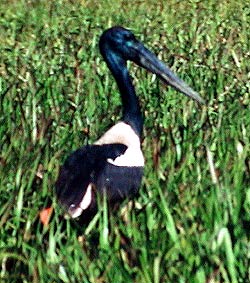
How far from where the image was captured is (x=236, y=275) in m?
3.03

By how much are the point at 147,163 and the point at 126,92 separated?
104cm

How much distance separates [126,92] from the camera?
5.30 m

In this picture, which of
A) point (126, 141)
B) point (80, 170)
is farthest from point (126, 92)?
point (80, 170)

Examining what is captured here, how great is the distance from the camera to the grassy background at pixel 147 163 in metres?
3.11

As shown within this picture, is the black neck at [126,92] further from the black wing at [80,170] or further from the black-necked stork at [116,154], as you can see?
the black wing at [80,170]

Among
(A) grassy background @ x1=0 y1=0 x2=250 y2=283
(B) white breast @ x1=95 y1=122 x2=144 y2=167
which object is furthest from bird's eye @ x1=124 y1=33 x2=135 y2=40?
(B) white breast @ x1=95 y1=122 x2=144 y2=167

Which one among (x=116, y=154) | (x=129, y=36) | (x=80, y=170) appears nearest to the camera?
(x=80, y=170)

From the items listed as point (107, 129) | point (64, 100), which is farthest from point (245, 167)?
point (64, 100)

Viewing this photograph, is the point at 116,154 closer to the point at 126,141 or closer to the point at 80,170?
the point at 126,141

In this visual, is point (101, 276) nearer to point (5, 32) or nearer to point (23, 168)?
point (23, 168)

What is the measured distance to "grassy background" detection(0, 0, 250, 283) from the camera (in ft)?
10.2

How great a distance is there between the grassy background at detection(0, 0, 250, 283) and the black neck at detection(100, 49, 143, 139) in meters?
0.10

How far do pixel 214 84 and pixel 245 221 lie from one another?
7.93 feet

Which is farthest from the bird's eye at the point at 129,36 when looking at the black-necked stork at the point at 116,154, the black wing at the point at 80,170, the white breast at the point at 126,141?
the black wing at the point at 80,170
